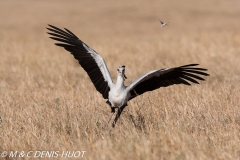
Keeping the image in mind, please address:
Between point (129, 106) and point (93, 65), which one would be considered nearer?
point (93, 65)

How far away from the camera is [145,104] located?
7746mm

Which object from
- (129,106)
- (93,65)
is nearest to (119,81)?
(93,65)

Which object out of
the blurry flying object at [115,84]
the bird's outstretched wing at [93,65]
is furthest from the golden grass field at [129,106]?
the bird's outstretched wing at [93,65]

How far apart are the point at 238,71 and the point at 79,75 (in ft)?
13.1

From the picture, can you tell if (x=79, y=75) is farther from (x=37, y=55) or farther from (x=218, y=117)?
(x=218, y=117)

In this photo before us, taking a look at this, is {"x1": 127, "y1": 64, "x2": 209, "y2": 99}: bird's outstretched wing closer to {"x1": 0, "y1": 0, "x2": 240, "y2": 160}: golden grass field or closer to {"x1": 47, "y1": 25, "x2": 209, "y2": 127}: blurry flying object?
{"x1": 47, "y1": 25, "x2": 209, "y2": 127}: blurry flying object

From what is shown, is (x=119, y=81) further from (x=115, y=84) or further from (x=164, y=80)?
(x=164, y=80)

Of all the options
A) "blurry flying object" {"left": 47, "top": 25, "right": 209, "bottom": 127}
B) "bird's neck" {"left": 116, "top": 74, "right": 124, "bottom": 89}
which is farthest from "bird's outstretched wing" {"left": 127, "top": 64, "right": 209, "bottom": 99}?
"bird's neck" {"left": 116, "top": 74, "right": 124, "bottom": 89}

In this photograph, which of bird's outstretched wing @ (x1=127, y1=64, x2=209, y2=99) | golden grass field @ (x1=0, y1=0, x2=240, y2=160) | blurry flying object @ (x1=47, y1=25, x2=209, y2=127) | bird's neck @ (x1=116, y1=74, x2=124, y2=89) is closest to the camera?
golden grass field @ (x1=0, y1=0, x2=240, y2=160)

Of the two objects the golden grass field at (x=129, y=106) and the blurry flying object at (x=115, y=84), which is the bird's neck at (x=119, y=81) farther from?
the golden grass field at (x=129, y=106)

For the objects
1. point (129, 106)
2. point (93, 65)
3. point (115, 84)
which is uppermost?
point (93, 65)

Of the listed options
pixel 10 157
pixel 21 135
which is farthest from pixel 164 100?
pixel 10 157

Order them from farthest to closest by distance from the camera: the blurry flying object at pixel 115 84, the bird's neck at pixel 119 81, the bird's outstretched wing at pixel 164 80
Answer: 1. the bird's outstretched wing at pixel 164 80
2. the blurry flying object at pixel 115 84
3. the bird's neck at pixel 119 81

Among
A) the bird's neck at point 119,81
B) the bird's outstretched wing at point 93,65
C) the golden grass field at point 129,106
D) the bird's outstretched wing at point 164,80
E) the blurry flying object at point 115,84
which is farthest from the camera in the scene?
the bird's outstretched wing at point 93,65
